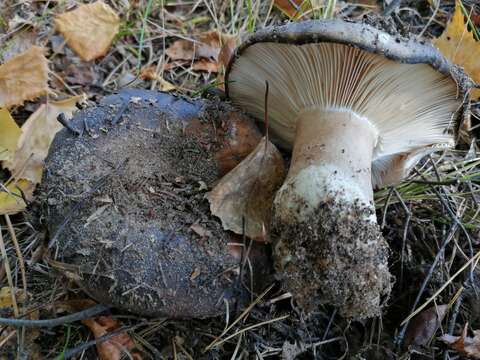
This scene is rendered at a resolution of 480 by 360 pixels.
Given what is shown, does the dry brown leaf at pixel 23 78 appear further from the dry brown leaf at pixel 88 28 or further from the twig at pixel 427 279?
the twig at pixel 427 279

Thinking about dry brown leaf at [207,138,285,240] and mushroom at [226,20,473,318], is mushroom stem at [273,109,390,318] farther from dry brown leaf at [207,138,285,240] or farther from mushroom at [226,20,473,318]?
dry brown leaf at [207,138,285,240]

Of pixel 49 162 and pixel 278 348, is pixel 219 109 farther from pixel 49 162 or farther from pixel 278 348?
pixel 278 348

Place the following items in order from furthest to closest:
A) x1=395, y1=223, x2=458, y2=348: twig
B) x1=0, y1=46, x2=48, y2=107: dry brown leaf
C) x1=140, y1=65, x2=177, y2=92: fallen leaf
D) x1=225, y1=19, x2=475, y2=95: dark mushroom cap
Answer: x1=140, y1=65, x2=177, y2=92: fallen leaf < x1=0, y1=46, x2=48, y2=107: dry brown leaf < x1=395, y1=223, x2=458, y2=348: twig < x1=225, y1=19, x2=475, y2=95: dark mushroom cap

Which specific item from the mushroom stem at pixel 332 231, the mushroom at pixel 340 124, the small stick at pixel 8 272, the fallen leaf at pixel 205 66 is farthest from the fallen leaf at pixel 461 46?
the small stick at pixel 8 272

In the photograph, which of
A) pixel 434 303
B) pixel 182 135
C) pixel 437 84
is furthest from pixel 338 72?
pixel 434 303

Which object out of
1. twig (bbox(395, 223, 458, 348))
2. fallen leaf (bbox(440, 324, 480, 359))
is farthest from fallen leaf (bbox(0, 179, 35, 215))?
fallen leaf (bbox(440, 324, 480, 359))

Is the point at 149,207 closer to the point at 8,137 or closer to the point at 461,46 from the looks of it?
the point at 8,137
